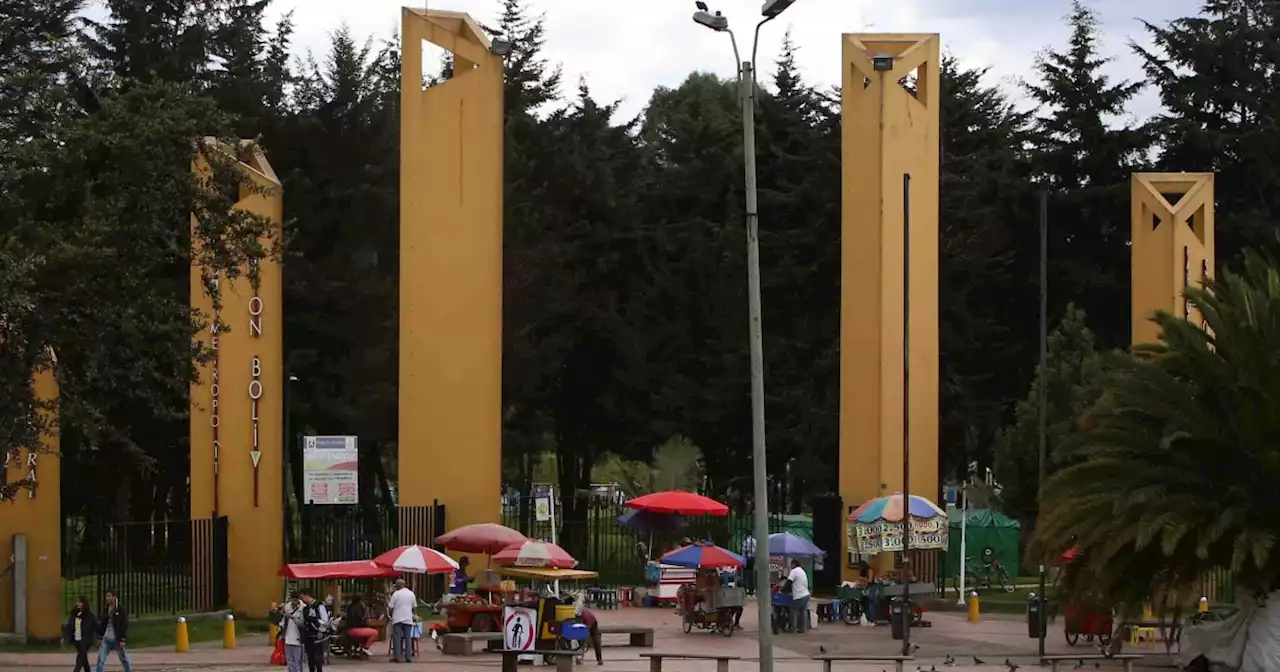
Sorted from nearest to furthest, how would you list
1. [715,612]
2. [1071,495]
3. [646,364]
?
[1071,495]
[715,612]
[646,364]

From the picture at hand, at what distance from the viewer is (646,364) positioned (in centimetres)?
5562

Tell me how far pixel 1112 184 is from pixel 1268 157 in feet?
15.9

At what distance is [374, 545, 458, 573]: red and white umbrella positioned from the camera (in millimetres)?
31062

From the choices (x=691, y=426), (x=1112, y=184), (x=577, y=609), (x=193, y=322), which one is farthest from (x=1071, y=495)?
(x=1112, y=184)

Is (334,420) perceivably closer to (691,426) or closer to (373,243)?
(373,243)

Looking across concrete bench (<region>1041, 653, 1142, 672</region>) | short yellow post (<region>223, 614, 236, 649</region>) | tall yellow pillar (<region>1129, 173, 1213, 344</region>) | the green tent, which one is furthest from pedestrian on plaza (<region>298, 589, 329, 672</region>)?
tall yellow pillar (<region>1129, 173, 1213, 344</region>)

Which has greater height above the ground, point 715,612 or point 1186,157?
point 1186,157

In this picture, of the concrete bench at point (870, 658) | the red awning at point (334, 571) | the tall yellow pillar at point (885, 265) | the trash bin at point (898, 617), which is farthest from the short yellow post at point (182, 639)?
the tall yellow pillar at point (885, 265)

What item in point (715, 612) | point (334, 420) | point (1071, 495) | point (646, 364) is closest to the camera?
point (1071, 495)

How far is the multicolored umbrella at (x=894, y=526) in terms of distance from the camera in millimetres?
37000

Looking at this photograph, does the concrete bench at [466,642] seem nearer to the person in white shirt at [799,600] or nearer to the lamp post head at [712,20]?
the person in white shirt at [799,600]

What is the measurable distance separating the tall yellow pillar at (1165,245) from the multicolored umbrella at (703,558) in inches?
606

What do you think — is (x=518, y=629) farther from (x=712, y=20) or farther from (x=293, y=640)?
(x=712, y=20)

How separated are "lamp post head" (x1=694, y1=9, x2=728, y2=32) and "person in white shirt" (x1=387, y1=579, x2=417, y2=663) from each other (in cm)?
1243
